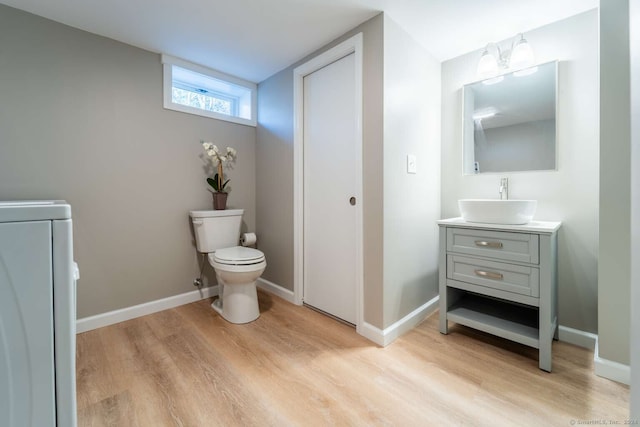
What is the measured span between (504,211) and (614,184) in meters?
0.47

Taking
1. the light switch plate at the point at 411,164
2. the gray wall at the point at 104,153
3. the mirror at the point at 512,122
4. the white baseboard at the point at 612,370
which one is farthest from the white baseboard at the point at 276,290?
the white baseboard at the point at 612,370

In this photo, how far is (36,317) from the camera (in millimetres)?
648

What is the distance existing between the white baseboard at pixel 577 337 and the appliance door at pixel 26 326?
8.10 feet

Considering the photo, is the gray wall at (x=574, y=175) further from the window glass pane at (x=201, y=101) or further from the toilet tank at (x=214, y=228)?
the window glass pane at (x=201, y=101)

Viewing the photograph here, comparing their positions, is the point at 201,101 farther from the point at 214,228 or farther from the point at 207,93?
the point at 214,228

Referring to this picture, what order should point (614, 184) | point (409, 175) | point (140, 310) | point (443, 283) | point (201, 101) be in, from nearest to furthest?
point (614, 184), point (443, 283), point (409, 175), point (140, 310), point (201, 101)

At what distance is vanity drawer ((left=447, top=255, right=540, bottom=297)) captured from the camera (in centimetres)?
146

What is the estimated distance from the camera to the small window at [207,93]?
2.12 m

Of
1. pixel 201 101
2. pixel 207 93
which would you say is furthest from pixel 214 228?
pixel 207 93

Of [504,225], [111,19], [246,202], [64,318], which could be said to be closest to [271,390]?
[64,318]

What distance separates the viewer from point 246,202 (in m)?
2.63

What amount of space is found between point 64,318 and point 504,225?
1.95m

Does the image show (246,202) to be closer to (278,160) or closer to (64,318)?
(278,160)

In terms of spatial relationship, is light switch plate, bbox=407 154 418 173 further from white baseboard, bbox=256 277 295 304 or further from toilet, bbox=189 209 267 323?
white baseboard, bbox=256 277 295 304
